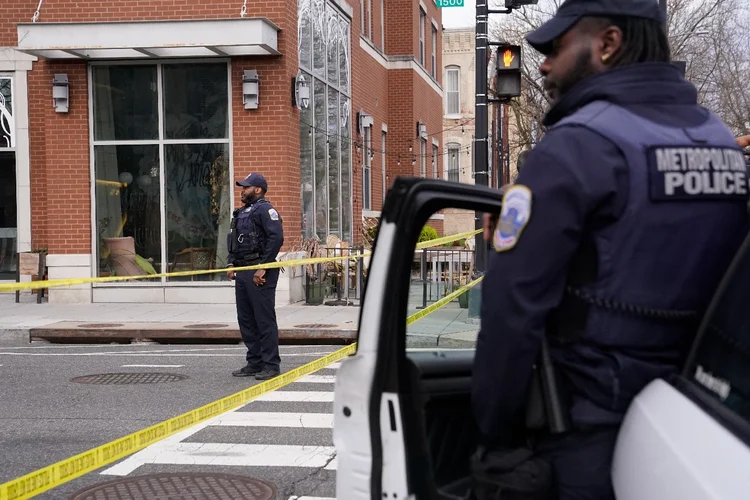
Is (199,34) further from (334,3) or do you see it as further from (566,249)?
(566,249)

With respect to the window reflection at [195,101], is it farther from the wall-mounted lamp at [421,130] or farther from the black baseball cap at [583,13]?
the black baseball cap at [583,13]

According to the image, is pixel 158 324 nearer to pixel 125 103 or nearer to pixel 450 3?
pixel 125 103

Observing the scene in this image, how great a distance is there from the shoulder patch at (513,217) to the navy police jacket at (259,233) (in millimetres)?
7117

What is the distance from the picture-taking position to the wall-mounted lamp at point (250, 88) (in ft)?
50.3

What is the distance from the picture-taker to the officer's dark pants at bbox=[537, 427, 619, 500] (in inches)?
84.1

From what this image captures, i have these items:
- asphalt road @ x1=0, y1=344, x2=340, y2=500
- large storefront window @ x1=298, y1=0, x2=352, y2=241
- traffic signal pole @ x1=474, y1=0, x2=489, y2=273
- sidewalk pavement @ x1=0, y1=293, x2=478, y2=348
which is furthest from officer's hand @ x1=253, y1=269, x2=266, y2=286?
large storefront window @ x1=298, y1=0, x2=352, y2=241

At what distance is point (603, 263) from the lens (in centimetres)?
214

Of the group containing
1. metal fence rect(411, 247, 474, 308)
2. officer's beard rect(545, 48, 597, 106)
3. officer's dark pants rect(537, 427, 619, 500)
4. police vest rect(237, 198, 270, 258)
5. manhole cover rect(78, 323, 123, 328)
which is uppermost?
officer's beard rect(545, 48, 597, 106)

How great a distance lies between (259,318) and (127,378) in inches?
61.1

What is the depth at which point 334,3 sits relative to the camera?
63.0 feet

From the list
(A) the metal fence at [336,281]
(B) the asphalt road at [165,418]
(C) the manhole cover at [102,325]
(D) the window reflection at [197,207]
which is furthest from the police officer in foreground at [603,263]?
(D) the window reflection at [197,207]

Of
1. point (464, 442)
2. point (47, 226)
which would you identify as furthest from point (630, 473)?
point (47, 226)

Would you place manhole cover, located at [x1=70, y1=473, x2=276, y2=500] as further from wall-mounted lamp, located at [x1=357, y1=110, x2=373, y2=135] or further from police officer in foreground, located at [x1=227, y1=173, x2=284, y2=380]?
wall-mounted lamp, located at [x1=357, y1=110, x2=373, y2=135]

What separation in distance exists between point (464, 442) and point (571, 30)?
4.19 ft
